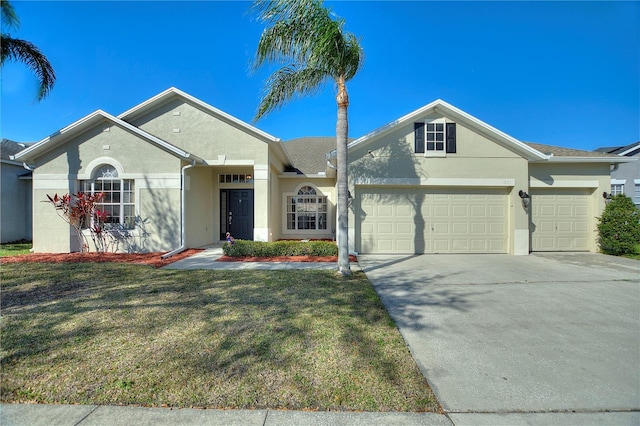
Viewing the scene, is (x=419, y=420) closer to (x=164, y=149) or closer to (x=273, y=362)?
(x=273, y=362)

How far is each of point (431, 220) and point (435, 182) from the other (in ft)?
4.55

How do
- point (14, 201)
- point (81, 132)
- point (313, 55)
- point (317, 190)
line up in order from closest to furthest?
point (313, 55), point (81, 132), point (14, 201), point (317, 190)

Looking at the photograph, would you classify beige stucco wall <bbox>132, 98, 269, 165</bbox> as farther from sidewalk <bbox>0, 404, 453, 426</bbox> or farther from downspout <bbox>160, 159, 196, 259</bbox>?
sidewalk <bbox>0, 404, 453, 426</bbox>

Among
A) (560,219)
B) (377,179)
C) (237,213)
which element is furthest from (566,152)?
(237,213)

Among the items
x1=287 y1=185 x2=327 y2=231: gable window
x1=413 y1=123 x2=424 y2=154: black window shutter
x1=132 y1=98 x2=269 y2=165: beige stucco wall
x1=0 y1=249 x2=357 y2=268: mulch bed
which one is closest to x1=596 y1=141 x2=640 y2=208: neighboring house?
x1=413 y1=123 x2=424 y2=154: black window shutter

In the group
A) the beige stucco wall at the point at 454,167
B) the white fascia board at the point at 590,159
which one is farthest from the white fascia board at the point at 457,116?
the white fascia board at the point at 590,159

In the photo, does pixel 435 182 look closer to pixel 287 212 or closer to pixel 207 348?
pixel 287 212

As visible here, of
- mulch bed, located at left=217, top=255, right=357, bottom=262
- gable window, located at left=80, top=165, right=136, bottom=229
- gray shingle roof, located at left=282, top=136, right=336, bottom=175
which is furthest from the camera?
gray shingle roof, located at left=282, top=136, right=336, bottom=175

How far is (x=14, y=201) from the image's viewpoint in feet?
43.9

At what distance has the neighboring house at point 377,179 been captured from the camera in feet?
33.1

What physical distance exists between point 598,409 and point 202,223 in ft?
39.3

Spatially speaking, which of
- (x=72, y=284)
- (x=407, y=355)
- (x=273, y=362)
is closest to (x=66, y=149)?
(x=72, y=284)

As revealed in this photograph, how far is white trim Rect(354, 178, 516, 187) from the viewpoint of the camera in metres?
10.3

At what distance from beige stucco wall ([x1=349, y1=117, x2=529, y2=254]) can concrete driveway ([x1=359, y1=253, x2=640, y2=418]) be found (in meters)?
3.36
